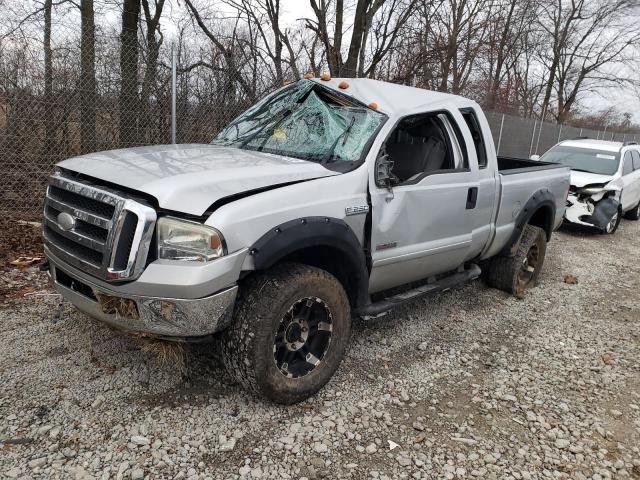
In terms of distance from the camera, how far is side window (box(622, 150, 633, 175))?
9541mm

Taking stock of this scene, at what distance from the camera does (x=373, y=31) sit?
38.6ft

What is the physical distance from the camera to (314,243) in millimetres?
2818

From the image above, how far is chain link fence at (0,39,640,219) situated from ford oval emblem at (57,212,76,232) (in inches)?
151

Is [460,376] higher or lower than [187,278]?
lower

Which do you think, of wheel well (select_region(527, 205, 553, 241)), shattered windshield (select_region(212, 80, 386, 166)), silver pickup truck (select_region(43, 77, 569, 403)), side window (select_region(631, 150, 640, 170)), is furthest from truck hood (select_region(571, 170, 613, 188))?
shattered windshield (select_region(212, 80, 386, 166))

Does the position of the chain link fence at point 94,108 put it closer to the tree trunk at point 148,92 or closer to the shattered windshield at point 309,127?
the tree trunk at point 148,92

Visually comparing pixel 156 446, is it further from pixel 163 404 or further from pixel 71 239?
pixel 71 239

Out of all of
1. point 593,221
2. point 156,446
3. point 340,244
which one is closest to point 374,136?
point 340,244

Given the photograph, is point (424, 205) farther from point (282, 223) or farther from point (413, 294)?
point (282, 223)

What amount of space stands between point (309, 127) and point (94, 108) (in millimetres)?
3975

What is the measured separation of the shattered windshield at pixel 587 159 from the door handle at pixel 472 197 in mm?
6094

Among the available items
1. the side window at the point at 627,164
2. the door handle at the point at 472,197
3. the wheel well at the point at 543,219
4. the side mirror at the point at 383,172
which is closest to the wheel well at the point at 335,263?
the side mirror at the point at 383,172

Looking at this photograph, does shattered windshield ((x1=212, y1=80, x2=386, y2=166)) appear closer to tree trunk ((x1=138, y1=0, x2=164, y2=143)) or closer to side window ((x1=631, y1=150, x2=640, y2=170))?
tree trunk ((x1=138, y1=0, x2=164, y2=143))

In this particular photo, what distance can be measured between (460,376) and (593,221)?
6.70 metres
